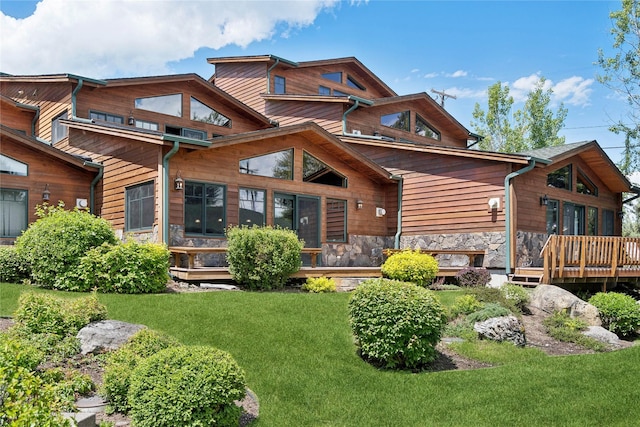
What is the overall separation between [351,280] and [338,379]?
6328 mm

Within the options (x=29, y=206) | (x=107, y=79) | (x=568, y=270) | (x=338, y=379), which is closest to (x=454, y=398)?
(x=338, y=379)

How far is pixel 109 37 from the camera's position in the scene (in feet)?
45.4

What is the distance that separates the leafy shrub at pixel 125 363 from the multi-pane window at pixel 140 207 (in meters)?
6.90

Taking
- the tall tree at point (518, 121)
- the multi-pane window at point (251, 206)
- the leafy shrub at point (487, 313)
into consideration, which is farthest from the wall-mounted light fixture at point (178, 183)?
the tall tree at point (518, 121)

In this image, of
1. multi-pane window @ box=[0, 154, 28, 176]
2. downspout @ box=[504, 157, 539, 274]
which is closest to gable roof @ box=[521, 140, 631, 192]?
downspout @ box=[504, 157, 539, 274]

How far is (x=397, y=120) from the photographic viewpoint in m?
21.5

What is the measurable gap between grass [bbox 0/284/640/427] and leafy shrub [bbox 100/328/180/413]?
1.09 m

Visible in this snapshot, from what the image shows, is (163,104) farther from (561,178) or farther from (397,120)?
(561,178)

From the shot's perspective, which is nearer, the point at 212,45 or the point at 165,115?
the point at 165,115

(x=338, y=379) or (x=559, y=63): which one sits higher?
(x=559, y=63)

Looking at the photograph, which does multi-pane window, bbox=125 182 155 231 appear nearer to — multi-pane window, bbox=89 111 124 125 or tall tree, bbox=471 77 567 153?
multi-pane window, bbox=89 111 124 125

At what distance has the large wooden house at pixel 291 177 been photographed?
40.5 ft

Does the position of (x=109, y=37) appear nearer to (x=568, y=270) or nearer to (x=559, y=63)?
(x=568, y=270)

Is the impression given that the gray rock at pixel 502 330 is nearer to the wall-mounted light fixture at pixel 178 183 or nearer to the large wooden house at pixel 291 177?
the large wooden house at pixel 291 177
